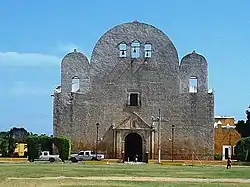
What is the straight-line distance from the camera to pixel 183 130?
79.8 meters

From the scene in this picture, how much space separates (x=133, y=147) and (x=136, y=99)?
5487mm

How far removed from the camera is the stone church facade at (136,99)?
7931 cm

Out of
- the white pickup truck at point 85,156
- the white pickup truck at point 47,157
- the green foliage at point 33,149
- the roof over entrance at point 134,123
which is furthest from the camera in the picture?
the roof over entrance at point 134,123

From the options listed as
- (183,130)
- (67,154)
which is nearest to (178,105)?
(183,130)

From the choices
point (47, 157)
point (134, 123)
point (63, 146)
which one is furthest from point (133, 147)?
point (47, 157)

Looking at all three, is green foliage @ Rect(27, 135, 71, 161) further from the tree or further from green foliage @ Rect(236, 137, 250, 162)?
the tree

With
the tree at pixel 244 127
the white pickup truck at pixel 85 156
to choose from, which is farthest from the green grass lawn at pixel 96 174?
→ the tree at pixel 244 127

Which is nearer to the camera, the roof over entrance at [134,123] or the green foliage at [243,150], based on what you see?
the green foliage at [243,150]

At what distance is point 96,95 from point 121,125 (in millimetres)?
4519

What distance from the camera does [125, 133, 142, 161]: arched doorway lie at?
80.1 metres

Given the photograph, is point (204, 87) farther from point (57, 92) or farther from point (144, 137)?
point (57, 92)

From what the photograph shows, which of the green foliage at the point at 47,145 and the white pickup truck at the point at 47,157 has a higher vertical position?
the green foliage at the point at 47,145

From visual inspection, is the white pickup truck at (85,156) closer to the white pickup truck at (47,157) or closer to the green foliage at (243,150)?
the white pickup truck at (47,157)

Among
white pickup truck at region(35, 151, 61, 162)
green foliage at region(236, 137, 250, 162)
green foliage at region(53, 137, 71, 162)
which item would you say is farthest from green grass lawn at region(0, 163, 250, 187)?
green foliage at region(236, 137, 250, 162)
